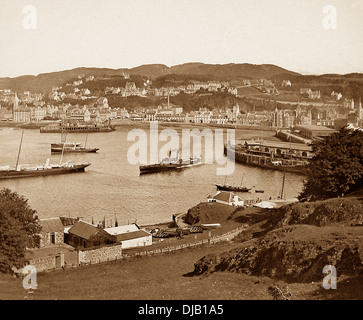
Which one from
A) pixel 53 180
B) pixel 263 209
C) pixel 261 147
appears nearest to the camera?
pixel 263 209

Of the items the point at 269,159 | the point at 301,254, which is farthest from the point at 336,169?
the point at 269,159

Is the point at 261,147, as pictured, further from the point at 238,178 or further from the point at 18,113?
the point at 18,113

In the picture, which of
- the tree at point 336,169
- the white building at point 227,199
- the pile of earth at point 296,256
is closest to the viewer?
the pile of earth at point 296,256

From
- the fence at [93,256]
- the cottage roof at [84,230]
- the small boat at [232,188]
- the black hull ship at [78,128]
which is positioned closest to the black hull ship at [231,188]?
the small boat at [232,188]

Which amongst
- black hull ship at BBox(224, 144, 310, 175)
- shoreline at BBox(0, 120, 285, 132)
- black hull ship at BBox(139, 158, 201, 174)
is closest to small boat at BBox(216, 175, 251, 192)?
black hull ship at BBox(139, 158, 201, 174)

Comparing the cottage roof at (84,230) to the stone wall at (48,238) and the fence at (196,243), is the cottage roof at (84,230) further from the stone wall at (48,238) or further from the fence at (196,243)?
the fence at (196,243)

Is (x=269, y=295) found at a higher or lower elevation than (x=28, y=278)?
higher
